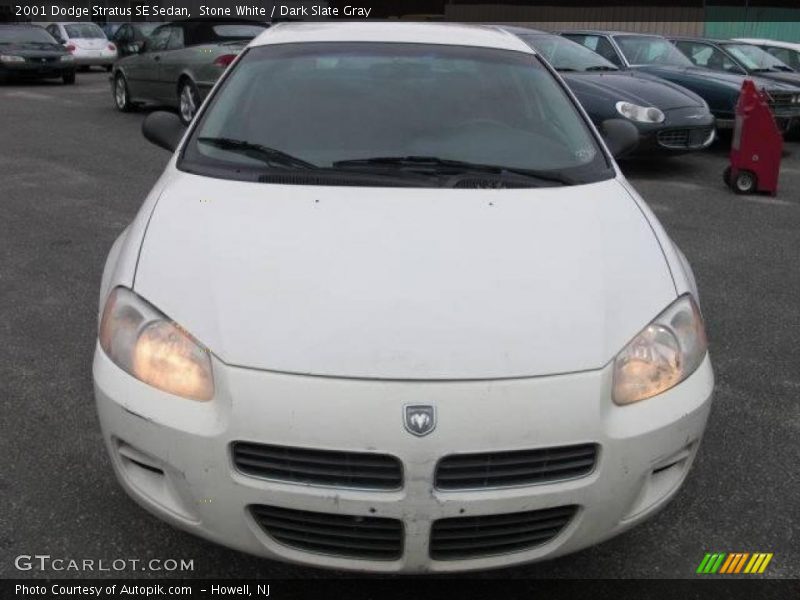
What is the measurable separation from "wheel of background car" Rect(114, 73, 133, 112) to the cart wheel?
30.2ft

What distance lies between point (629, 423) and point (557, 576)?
658 millimetres

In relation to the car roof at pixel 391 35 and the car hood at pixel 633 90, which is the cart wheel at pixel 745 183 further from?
the car roof at pixel 391 35

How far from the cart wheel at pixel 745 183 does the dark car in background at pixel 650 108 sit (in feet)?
2.49

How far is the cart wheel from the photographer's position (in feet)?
27.0

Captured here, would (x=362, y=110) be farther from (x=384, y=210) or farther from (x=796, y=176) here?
(x=796, y=176)

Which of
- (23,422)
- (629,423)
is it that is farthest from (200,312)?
(23,422)

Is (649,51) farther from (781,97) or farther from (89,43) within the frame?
(89,43)

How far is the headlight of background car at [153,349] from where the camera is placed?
214cm

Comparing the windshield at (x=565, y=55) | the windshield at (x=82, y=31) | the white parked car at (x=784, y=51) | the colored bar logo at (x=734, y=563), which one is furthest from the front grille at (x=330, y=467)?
the windshield at (x=82, y=31)

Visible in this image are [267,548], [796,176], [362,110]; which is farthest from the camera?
[796,176]

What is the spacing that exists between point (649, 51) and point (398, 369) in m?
10.7

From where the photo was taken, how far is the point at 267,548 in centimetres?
212

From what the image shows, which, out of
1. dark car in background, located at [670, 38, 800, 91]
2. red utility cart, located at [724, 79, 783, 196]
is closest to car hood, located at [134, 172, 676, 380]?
red utility cart, located at [724, 79, 783, 196]

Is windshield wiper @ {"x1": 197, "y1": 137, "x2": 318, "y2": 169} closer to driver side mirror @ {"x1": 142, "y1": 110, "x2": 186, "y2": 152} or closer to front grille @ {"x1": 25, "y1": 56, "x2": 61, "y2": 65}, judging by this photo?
driver side mirror @ {"x1": 142, "y1": 110, "x2": 186, "y2": 152}
